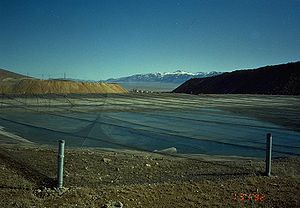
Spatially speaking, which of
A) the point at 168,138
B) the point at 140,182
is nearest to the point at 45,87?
the point at 168,138

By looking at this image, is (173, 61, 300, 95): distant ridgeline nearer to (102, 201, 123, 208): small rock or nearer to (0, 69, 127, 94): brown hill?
(0, 69, 127, 94): brown hill

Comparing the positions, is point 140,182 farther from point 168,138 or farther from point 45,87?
point 45,87

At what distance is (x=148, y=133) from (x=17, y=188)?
10.5 metres

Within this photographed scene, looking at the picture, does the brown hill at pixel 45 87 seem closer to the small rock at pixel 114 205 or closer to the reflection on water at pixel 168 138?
the reflection on water at pixel 168 138

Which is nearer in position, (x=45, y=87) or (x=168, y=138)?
(x=168, y=138)

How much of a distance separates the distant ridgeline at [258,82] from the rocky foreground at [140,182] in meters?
92.6

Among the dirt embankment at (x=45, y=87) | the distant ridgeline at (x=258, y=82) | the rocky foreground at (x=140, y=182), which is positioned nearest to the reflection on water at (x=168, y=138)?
the rocky foreground at (x=140, y=182)

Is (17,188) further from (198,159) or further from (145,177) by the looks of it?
(198,159)

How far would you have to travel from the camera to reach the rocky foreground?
5996 millimetres

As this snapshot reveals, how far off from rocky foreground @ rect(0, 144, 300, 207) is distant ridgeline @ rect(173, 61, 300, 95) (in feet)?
→ 304

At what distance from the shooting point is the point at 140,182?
22.8ft

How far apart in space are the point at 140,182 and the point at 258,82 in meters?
115

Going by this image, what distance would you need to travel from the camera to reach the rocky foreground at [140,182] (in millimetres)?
5996

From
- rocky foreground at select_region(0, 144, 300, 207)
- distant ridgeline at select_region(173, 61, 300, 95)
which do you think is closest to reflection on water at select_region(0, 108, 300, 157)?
rocky foreground at select_region(0, 144, 300, 207)
